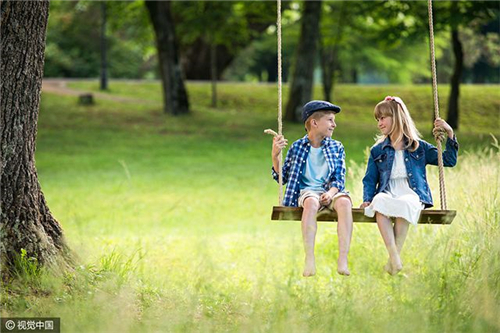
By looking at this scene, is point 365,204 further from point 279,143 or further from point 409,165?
point 279,143

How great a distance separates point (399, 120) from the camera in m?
6.23

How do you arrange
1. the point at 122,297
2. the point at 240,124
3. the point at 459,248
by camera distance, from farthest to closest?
the point at 240,124 → the point at 459,248 → the point at 122,297

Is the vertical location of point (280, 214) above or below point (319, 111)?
below

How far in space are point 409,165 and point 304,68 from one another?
18607 mm

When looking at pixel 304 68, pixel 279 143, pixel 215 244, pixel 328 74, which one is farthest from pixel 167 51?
pixel 279 143

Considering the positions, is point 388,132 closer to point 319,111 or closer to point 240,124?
point 319,111

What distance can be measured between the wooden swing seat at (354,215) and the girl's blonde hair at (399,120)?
0.59 meters

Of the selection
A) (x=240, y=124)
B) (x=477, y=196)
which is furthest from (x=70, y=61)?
(x=477, y=196)

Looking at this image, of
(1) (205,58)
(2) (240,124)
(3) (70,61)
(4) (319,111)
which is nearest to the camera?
(4) (319,111)

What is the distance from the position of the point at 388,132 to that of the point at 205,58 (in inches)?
1159

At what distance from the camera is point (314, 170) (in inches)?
249

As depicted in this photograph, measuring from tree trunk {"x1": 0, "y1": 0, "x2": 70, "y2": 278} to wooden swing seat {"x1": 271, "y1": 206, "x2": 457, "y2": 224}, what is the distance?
193cm

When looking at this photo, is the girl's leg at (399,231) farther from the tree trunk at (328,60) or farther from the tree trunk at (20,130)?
the tree trunk at (328,60)

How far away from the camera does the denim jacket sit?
6.25m
